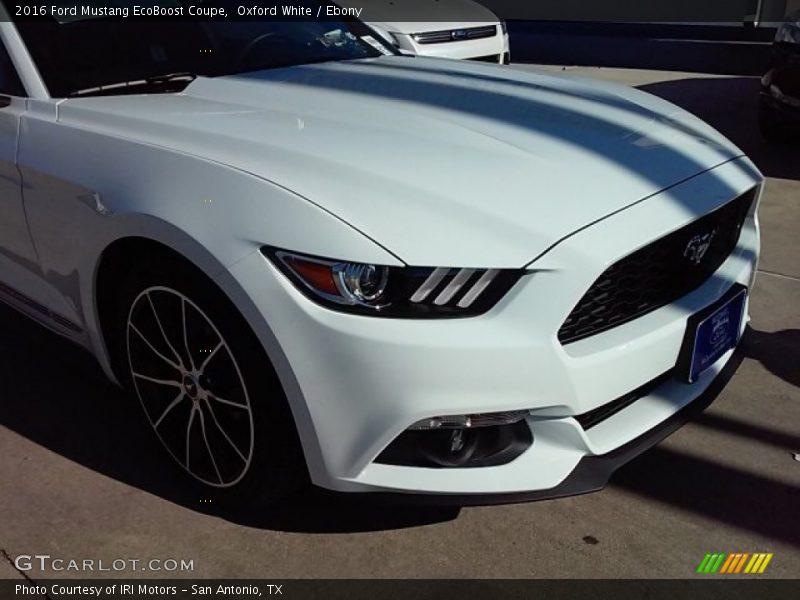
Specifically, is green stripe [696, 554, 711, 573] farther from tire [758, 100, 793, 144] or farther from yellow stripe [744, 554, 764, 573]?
tire [758, 100, 793, 144]

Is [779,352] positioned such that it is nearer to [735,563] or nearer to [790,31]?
[735,563]

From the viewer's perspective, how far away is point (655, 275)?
7.29 ft

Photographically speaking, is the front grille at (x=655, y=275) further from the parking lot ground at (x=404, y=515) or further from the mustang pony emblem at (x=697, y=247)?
the parking lot ground at (x=404, y=515)

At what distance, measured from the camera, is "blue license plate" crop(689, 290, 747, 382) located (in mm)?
2248

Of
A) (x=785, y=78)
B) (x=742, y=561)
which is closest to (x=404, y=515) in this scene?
(x=742, y=561)

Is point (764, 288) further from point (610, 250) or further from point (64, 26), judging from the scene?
point (64, 26)

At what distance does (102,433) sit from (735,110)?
6.89 meters

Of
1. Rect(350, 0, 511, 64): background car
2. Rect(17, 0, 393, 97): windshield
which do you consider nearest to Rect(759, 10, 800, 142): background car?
Result: Rect(350, 0, 511, 64): background car

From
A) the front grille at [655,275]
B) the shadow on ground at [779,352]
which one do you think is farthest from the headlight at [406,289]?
the shadow on ground at [779,352]

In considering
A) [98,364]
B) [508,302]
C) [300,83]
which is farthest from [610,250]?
[98,364]

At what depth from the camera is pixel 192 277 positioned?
2174 millimetres

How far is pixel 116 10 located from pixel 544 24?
1172 cm

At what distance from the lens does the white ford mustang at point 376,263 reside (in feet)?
6.30

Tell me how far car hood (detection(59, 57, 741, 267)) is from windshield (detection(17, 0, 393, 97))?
0.50 ft
